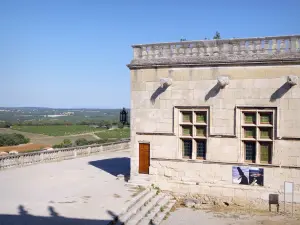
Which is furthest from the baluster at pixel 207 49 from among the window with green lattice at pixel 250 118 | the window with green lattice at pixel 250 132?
the window with green lattice at pixel 250 132

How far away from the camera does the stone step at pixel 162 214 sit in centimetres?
1122

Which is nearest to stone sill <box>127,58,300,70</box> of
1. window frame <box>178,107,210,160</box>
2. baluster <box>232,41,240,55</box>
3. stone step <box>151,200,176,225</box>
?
baluster <box>232,41,240,55</box>

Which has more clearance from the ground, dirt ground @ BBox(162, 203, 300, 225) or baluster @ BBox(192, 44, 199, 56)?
baluster @ BBox(192, 44, 199, 56)

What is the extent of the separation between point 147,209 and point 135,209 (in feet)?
2.35

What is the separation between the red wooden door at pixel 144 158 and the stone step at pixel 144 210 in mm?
1418

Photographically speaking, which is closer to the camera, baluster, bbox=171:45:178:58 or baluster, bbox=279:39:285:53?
baluster, bbox=279:39:285:53

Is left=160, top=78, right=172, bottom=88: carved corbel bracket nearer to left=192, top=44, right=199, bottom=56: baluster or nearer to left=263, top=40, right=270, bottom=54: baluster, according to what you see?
left=192, top=44, right=199, bottom=56: baluster

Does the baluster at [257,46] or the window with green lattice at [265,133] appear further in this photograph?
the window with green lattice at [265,133]

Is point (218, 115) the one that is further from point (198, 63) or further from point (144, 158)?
point (144, 158)

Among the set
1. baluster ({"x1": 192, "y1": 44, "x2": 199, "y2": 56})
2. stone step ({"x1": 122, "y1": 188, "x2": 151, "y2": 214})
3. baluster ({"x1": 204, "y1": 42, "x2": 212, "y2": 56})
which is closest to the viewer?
stone step ({"x1": 122, "y1": 188, "x2": 151, "y2": 214})

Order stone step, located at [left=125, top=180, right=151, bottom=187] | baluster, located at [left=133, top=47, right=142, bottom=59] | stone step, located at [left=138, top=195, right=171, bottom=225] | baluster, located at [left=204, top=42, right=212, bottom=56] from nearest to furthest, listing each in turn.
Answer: stone step, located at [left=138, top=195, right=171, bottom=225]
baluster, located at [left=204, top=42, right=212, bottom=56]
stone step, located at [left=125, top=180, right=151, bottom=187]
baluster, located at [left=133, top=47, right=142, bottom=59]

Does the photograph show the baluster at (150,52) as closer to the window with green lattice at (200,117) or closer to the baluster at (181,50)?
the baluster at (181,50)

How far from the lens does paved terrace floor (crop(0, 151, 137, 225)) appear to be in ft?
33.2

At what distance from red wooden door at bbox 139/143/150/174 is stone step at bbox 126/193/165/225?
4.65ft
